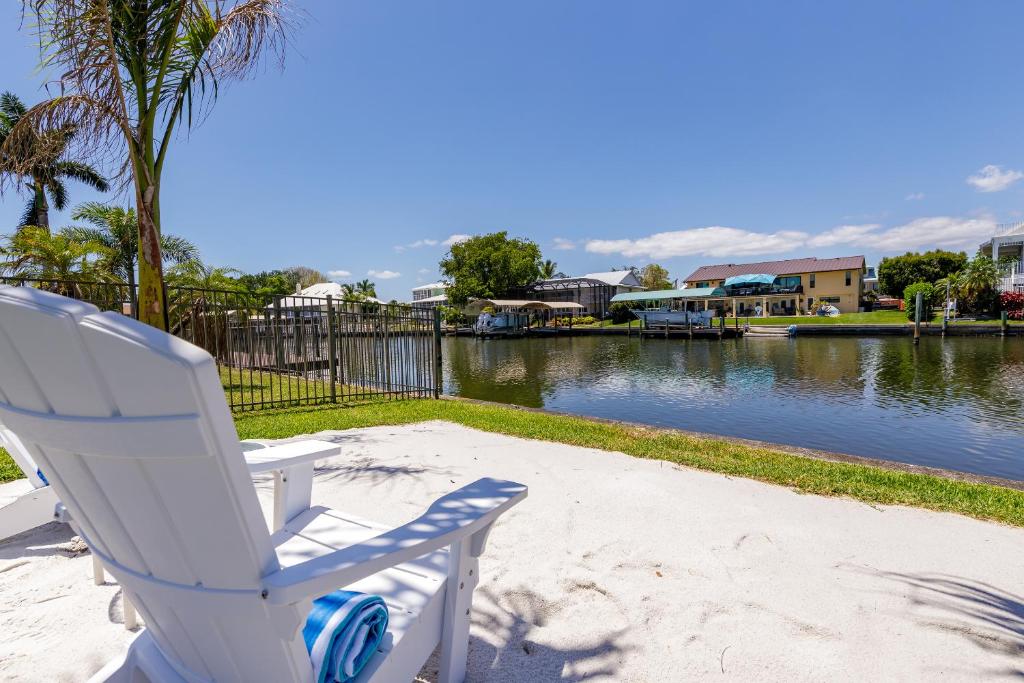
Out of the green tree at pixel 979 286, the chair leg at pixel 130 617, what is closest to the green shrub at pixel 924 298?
the green tree at pixel 979 286

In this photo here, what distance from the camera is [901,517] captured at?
9.84 ft

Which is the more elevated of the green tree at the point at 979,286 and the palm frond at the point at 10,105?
the palm frond at the point at 10,105

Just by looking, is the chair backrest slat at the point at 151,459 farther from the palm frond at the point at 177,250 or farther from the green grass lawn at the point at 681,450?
the palm frond at the point at 177,250

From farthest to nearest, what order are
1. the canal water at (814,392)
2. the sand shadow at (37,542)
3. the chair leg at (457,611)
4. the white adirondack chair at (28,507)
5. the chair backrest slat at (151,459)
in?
the canal water at (814,392) < the sand shadow at (37,542) < the white adirondack chair at (28,507) < the chair leg at (457,611) < the chair backrest slat at (151,459)

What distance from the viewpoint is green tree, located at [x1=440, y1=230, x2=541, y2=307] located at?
42.6 meters

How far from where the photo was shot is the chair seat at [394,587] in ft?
4.18

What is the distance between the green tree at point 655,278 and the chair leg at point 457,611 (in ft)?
197

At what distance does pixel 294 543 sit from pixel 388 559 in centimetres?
98

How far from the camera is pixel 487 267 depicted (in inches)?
1693

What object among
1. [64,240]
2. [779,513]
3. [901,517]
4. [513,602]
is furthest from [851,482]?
[64,240]

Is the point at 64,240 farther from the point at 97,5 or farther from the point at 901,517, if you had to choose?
the point at 901,517

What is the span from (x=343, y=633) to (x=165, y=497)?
553 mm

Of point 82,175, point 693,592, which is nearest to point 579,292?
point 82,175

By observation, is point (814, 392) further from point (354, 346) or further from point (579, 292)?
point (579, 292)
